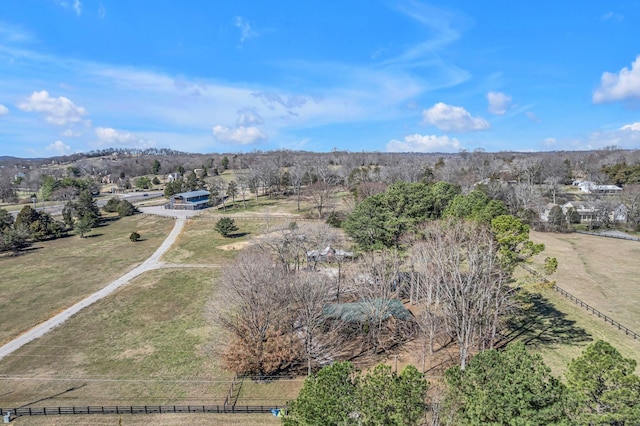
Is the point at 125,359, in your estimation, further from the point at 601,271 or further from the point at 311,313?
the point at 601,271

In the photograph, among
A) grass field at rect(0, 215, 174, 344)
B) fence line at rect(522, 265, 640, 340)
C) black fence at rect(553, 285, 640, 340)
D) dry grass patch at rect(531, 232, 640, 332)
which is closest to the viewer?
fence line at rect(522, 265, 640, 340)

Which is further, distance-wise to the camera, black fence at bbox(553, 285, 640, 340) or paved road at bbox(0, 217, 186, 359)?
black fence at bbox(553, 285, 640, 340)

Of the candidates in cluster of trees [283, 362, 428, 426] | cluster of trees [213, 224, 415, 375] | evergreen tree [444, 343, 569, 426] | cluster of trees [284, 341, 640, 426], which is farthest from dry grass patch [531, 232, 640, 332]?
cluster of trees [283, 362, 428, 426]

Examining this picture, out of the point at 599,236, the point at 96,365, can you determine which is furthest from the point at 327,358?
the point at 599,236

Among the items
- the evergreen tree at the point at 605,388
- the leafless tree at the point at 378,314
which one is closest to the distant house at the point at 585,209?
the leafless tree at the point at 378,314

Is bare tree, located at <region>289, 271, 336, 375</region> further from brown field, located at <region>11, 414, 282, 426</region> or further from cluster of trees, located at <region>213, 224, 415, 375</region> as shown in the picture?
brown field, located at <region>11, 414, 282, 426</region>

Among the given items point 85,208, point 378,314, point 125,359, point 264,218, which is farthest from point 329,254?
point 85,208

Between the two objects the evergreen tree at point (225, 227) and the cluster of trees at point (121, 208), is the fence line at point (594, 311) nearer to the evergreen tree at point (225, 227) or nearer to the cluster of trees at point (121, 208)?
the evergreen tree at point (225, 227)
